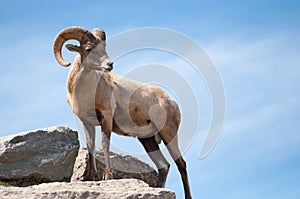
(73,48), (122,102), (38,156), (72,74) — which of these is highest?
(73,48)

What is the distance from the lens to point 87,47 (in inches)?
507

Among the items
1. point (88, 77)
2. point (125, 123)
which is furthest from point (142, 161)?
point (88, 77)

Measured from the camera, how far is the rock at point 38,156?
13.6 metres

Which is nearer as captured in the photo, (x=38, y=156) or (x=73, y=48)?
(x=73, y=48)

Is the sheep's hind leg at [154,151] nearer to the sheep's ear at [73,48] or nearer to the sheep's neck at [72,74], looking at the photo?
the sheep's neck at [72,74]

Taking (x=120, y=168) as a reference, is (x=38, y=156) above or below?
below

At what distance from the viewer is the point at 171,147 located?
1439cm

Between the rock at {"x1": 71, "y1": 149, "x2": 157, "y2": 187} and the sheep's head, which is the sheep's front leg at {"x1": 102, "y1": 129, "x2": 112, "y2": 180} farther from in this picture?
the sheep's head

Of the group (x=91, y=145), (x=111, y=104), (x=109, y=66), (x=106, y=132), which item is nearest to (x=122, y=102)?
(x=111, y=104)

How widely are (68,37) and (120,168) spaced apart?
10.3 feet

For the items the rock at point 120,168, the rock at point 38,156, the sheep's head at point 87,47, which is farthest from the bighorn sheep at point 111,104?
the rock at point 38,156

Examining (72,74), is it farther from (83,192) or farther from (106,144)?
(83,192)

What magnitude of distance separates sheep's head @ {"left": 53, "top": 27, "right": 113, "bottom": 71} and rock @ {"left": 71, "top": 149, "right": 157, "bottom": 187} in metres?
2.04

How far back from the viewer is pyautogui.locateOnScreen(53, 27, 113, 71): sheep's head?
42.0ft
